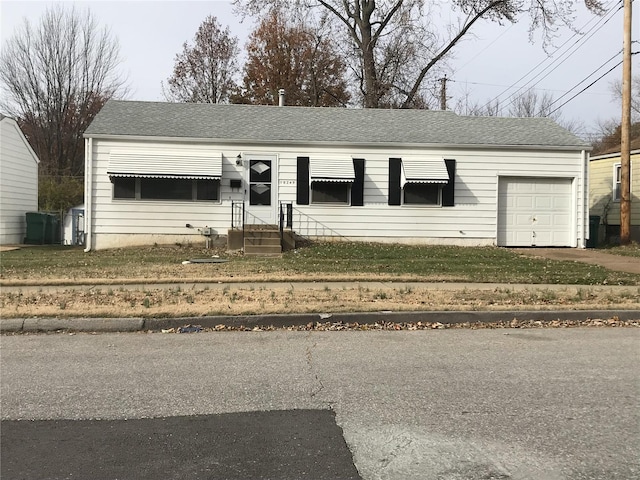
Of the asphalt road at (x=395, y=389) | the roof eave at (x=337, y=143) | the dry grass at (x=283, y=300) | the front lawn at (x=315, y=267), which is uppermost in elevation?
the roof eave at (x=337, y=143)

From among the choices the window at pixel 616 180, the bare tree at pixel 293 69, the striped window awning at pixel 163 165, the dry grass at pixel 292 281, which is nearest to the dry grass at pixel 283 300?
the dry grass at pixel 292 281

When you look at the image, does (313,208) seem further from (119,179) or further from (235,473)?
(235,473)

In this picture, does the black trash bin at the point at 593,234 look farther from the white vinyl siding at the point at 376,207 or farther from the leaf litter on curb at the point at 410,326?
the leaf litter on curb at the point at 410,326

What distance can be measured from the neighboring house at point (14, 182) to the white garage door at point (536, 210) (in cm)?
1929

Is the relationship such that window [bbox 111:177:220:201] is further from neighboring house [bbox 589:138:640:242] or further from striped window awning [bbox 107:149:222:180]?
neighboring house [bbox 589:138:640:242]

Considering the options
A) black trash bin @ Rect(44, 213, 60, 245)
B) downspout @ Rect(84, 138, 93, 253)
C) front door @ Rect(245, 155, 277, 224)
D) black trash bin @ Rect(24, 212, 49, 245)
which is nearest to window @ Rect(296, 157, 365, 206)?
front door @ Rect(245, 155, 277, 224)

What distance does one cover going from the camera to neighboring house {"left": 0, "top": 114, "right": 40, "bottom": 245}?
22.5m

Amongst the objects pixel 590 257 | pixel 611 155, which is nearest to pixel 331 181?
pixel 590 257

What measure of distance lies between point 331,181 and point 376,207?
188 centimetres

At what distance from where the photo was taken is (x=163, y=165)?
17.7 meters

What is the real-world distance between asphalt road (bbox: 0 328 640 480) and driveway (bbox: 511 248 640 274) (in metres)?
7.43

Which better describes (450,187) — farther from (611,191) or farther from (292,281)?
(611,191)

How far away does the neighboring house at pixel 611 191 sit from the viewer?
24.2 meters

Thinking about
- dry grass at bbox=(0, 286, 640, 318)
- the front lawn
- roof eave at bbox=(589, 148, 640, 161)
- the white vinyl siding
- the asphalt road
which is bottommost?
the asphalt road
